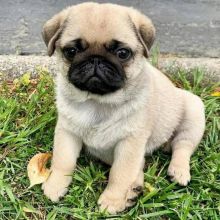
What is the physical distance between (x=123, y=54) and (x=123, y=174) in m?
0.79

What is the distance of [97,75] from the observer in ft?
11.9

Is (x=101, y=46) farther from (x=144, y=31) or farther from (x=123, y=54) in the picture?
(x=144, y=31)

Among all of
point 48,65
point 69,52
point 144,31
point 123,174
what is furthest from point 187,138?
point 48,65

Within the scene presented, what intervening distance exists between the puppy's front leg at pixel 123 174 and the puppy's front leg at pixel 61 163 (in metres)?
0.29

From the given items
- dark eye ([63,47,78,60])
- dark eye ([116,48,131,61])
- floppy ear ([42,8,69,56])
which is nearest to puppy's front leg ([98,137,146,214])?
dark eye ([116,48,131,61])

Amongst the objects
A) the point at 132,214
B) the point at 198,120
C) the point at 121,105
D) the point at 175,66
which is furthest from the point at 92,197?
the point at 175,66

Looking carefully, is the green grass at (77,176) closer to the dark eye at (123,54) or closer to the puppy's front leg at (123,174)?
the puppy's front leg at (123,174)

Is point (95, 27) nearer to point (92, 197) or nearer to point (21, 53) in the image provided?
point (92, 197)

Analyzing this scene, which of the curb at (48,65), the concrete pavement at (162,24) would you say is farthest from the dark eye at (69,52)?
the concrete pavement at (162,24)

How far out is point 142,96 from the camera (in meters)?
3.94

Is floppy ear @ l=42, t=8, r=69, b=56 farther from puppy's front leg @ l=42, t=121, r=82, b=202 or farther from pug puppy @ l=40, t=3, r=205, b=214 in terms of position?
puppy's front leg @ l=42, t=121, r=82, b=202

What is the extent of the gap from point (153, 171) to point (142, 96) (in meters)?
0.59

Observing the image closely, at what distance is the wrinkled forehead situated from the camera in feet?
11.8

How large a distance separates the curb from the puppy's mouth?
144 centimetres
